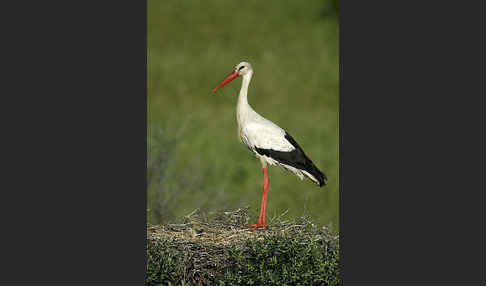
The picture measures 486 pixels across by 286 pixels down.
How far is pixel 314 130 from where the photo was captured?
34.4ft

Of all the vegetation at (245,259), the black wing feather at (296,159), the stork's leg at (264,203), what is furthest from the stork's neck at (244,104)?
the vegetation at (245,259)

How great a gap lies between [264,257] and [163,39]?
2431mm

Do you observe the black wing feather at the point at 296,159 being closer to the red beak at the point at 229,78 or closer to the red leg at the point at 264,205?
the red leg at the point at 264,205

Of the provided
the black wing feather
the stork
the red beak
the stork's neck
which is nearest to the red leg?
the stork

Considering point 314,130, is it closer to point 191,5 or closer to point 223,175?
point 223,175

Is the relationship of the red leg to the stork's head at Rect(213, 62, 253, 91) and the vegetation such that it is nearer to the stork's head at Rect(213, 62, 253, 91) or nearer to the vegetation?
the vegetation

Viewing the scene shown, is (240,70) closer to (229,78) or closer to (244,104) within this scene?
(229,78)

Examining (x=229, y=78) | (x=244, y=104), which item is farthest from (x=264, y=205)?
(x=229, y=78)

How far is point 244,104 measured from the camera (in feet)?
34.6

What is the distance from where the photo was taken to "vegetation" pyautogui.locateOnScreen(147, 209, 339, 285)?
32.6ft

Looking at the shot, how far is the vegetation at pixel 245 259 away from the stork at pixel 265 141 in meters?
0.50

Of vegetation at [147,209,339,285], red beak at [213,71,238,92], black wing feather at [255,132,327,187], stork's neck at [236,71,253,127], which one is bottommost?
vegetation at [147,209,339,285]

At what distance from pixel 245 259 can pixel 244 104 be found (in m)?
1.60

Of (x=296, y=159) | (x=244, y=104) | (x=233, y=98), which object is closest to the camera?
(x=296, y=159)
